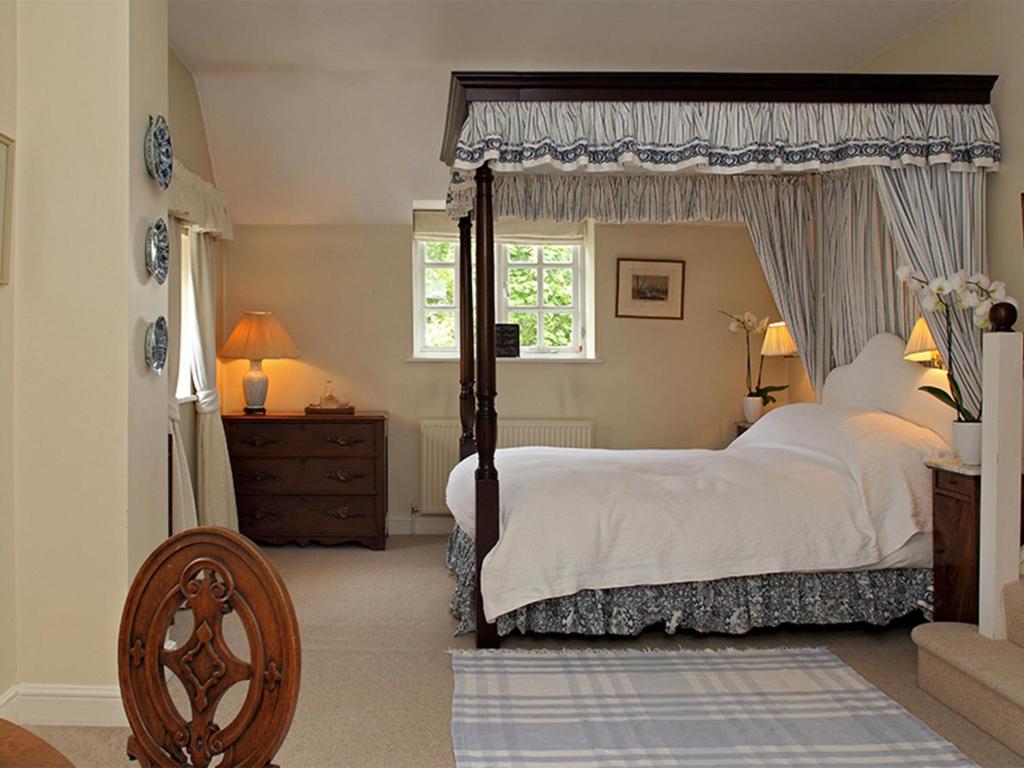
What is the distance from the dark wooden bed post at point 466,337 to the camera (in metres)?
5.31

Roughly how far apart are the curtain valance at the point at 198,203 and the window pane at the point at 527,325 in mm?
1990

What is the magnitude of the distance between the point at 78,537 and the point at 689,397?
435 cm

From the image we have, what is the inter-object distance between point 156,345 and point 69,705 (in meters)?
1.25

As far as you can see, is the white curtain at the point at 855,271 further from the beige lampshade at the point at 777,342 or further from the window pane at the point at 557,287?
the window pane at the point at 557,287

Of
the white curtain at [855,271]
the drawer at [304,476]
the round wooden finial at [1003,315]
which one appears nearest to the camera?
the round wooden finial at [1003,315]

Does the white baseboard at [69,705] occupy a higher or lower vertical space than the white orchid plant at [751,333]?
lower

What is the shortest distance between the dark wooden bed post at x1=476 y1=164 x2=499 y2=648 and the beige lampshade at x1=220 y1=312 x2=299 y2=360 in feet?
8.59

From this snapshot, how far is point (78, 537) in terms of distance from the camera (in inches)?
127

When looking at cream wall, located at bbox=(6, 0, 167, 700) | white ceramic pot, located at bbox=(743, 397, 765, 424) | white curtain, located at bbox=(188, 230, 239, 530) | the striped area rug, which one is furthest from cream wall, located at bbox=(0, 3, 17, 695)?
white ceramic pot, located at bbox=(743, 397, 765, 424)

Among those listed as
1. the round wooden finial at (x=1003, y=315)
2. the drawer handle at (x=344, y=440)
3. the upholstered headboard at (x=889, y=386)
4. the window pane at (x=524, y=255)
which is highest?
the window pane at (x=524, y=255)

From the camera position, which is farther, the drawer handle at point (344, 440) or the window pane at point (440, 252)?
the window pane at point (440, 252)

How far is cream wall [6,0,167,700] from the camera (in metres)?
3.19

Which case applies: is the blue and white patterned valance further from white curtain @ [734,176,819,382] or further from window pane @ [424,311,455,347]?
window pane @ [424,311,455,347]

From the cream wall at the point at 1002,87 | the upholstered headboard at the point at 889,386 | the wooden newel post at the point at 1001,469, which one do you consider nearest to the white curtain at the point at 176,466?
the upholstered headboard at the point at 889,386
